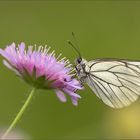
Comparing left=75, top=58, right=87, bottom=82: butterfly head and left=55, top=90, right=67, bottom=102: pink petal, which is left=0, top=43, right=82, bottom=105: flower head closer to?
left=55, top=90, right=67, bottom=102: pink petal

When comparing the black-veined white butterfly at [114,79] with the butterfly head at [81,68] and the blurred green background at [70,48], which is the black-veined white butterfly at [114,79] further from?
the blurred green background at [70,48]

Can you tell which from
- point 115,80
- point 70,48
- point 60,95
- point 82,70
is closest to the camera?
point 60,95

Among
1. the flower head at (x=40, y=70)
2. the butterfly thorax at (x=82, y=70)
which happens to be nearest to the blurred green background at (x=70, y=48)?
the butterfly thorax at (x=82, y=70)

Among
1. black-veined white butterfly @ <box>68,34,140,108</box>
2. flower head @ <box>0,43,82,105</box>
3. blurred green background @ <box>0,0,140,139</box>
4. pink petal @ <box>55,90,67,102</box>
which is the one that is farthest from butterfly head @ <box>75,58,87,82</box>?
blurred green background @ <box>0,0,140,139</box>

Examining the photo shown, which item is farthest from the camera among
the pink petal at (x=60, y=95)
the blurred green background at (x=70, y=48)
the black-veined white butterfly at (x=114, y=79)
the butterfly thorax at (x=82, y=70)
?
the blurred green background at (x=70, y=48)

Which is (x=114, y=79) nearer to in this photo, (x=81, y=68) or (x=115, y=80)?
(x=115, y=80)

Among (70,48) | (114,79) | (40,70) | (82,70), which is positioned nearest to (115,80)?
(114,79)

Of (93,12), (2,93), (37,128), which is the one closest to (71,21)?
(93,12)
